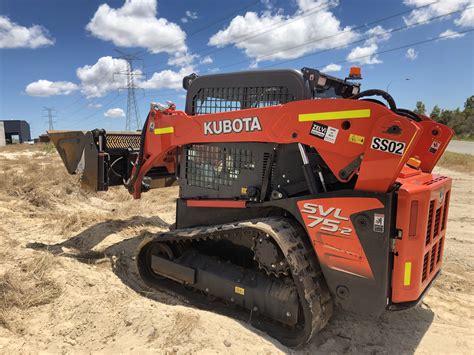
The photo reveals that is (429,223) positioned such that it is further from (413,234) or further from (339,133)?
(339,133)

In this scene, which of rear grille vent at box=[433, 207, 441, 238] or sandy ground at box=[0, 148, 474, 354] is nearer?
sandy ground at box=[0, 148, 474, 354]

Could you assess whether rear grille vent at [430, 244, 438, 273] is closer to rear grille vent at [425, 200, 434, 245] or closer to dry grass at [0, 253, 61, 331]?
rear grille vent at [425, 200, 434, 245]

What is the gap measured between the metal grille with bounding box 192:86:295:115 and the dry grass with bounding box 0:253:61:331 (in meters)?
2.46

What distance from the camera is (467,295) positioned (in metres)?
4.46

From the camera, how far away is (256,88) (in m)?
3.81

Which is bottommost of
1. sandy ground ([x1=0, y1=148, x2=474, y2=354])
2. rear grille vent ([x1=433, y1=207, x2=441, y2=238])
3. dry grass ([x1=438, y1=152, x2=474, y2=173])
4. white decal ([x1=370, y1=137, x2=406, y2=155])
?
sandy ground ([x1=0, y1=148, x2=474, y2=354])

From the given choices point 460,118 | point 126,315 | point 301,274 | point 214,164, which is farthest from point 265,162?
point 460,118

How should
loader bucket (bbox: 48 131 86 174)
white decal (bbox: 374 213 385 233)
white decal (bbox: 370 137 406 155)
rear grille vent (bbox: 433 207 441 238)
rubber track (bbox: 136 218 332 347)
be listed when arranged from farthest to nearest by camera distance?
loader bucket (bbox: 48 131 86 174)
rear grille vent (bbox: 433 207 441 238)
rubber track (bbox: 136 218 332 347)
white decal (bbox: 374 213 385 233)
white decal (bbox: 370 137 406 155)

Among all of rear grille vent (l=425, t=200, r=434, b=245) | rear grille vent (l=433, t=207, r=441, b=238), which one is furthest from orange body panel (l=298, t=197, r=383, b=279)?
rear grille vent (l=433, t=207, r=441, b=238)

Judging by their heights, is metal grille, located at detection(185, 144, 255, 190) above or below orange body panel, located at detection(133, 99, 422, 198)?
below

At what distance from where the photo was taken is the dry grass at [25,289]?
3.67m

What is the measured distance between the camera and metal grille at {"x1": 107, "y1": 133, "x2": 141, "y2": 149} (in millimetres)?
5625

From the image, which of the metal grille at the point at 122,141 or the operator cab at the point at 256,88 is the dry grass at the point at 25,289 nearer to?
the metal grille at the point at 122,141

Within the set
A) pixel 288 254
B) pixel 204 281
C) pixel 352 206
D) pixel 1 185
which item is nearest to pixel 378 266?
pixel 352 206
